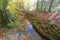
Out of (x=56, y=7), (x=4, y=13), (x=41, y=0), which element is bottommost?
(x=56, y=7)

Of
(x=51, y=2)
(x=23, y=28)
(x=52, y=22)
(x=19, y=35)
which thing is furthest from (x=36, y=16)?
(x=51, y=2)

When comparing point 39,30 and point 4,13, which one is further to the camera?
point 39,30

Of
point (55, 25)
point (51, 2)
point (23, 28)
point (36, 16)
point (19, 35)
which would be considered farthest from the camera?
point (51, 2)

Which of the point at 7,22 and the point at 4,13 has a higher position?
the point at 4,13

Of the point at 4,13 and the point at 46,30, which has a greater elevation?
the point at 4,13

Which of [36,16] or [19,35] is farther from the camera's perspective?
[36,16]

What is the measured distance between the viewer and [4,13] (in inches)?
232

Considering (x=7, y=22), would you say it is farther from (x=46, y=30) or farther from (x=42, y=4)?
(x=42, y=4)

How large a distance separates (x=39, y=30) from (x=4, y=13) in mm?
2150

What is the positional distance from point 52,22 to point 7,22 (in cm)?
271

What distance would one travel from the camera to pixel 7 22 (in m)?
5.98

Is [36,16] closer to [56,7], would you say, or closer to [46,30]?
[46,30]

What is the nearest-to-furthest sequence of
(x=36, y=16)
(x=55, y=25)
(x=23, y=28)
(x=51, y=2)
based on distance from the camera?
(x=23, y=28)
(x=55, y=25)
(x=36, y=16)
(x=51, y=2)

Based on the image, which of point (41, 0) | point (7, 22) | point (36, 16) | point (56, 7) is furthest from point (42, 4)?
point (7, 22)
